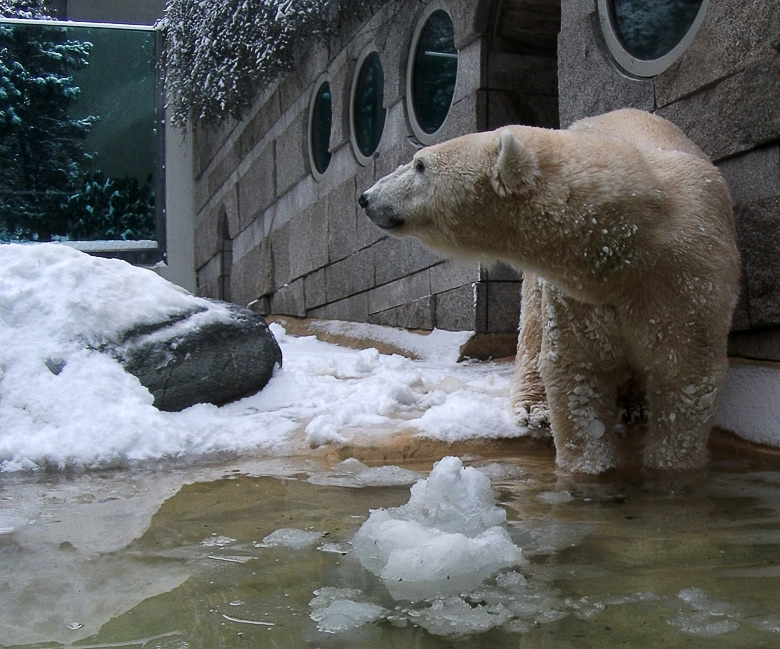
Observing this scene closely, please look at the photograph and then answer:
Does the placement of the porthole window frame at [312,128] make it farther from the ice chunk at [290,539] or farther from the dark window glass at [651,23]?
the ice chunk at [290,539]

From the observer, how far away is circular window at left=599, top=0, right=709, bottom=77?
346 cm

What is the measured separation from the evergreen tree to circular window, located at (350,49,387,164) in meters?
4.51

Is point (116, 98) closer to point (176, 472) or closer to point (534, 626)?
point (176, 472)

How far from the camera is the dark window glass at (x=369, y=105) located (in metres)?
6.42

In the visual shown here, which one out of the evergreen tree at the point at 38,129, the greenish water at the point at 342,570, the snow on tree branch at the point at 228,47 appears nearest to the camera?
the greenish water at the point at 342,570

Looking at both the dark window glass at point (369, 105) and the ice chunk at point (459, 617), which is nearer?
the ice chunk at point (459, 617)

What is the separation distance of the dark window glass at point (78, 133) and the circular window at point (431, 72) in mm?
5360

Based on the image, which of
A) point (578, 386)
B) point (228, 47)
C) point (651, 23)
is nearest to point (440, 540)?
point (578, 386)

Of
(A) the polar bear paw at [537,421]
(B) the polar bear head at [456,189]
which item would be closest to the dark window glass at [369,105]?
(A) the polar bear paw at [537,421]

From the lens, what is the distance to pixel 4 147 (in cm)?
930

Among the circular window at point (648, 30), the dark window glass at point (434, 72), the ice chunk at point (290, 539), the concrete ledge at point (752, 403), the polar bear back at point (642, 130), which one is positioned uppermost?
the dark window glass at point (434, 72)

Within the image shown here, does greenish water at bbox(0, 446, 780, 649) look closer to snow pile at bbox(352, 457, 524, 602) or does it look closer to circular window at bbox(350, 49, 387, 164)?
snow pile at bbox(352, 457, 524, 602)

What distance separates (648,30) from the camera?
3.68 metres

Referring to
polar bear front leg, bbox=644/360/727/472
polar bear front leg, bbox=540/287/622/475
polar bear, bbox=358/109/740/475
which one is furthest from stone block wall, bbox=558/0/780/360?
polar bear front leg, bbox=540/287/622/475
